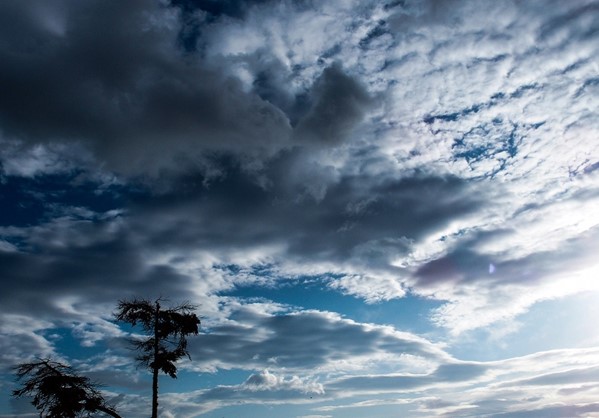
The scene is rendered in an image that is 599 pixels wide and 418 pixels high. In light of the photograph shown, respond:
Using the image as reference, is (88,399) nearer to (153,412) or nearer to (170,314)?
(153,412)

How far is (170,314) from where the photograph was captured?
29.4 metres

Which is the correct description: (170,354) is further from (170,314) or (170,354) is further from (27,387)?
(27,387)

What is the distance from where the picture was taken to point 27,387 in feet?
80.7

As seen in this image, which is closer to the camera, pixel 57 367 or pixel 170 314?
pixel 57 367

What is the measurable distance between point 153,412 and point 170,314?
575 cm

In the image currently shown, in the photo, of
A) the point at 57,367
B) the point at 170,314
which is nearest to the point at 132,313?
the point at 170,314

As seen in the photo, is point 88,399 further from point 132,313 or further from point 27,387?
point 132,313

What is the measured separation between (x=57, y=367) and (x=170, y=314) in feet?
22.0

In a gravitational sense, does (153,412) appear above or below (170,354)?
below

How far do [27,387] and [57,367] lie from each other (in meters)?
1.64

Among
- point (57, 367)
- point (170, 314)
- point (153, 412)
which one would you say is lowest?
point (153, 412)

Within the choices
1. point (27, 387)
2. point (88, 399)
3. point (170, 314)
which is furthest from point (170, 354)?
point (27, 387)

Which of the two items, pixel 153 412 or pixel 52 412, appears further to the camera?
pixel 153 412

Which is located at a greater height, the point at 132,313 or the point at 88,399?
the point at 132,313
